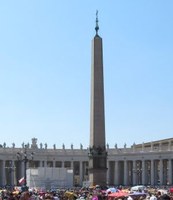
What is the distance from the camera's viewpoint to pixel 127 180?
311 ft

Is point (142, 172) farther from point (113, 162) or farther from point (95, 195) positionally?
point (95, 195)

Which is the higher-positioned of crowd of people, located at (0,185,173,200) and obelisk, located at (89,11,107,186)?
obelisk, located at (89,11,107,186)

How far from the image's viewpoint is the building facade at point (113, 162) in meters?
91.8

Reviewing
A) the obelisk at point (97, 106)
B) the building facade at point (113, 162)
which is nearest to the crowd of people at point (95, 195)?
the obelisk at point (97, 106)

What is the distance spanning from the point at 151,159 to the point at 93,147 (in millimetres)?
52344

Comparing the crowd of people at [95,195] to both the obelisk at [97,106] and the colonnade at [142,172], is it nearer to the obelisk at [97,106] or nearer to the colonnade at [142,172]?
the obelisk at [97,106]

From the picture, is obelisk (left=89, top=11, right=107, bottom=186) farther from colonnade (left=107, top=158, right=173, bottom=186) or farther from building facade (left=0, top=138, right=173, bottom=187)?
colonnade (left=107, top=158, right=173, bottom=186)

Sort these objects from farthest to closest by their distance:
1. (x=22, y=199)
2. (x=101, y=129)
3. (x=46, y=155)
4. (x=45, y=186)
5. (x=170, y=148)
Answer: (x=46, y=155) → (x=170, y=148) → (x=45, y=186) → (x=101, y=129) → (x=22, y=199)

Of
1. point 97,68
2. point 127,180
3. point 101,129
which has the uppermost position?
point 97,68

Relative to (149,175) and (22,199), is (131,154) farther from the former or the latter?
(22,199)

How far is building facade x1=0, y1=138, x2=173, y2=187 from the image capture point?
9175 centimetres

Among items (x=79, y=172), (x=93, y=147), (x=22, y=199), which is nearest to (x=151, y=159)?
(x=79, y=172)

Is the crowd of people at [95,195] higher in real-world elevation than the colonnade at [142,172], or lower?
higher

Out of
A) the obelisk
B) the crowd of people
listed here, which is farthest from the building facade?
the crowd of people
